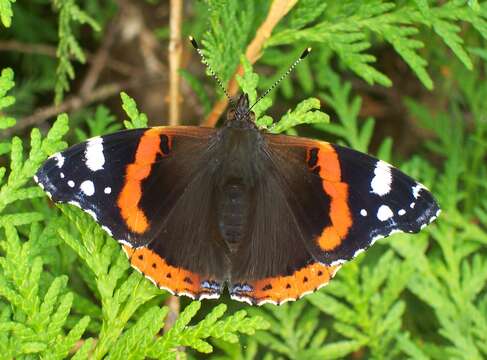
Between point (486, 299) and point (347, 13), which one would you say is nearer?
point (347, 13)

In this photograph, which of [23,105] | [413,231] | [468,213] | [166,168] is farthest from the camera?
[23,105]

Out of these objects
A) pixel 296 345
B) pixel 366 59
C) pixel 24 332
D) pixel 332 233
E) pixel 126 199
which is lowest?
pixel 24 332

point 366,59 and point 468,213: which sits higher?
point 366,59

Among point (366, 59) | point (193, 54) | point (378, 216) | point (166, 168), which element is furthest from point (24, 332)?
point (193, 54)

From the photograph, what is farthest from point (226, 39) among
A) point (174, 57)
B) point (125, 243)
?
point (125, 243)

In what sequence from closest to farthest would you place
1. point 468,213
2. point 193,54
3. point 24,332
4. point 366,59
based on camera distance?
point 24,332, point 366,59, point 468,213, point 193,54

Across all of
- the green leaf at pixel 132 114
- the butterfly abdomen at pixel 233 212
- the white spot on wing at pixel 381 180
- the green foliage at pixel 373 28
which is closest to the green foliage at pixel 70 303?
the green leaf at pixel 132 114

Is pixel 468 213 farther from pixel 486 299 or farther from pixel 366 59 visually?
pixel 366 59

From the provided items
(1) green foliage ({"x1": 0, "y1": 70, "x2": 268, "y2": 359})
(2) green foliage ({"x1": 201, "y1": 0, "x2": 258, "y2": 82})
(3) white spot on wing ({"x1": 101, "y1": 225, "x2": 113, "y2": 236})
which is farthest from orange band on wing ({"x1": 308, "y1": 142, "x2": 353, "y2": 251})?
(3) white spot on wing ({"x1": 101, "y1": 225, "x2": 113, "y2": 236})
